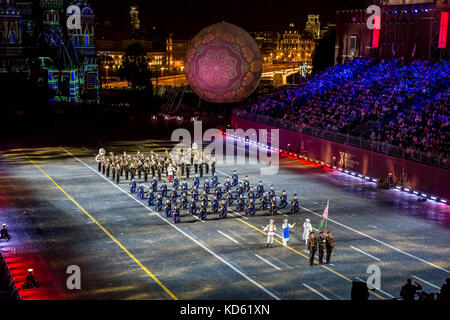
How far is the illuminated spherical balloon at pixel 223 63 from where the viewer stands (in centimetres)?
3516

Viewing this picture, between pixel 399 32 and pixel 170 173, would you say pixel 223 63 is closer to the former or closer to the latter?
pixel 170 173

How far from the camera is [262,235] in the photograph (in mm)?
24703

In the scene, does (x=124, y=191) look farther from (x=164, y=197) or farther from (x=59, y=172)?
(x=59, y=172)

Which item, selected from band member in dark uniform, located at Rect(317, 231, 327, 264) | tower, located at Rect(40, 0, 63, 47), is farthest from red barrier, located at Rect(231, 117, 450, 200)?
tower, located at Rect(40, 0, 63, 47)

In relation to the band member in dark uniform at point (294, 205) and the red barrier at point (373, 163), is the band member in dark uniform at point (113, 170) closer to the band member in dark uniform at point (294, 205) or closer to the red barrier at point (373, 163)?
the band member in dark uniform at point (294, 205)

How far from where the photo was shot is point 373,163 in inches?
1431

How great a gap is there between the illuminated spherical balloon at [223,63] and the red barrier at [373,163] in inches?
303

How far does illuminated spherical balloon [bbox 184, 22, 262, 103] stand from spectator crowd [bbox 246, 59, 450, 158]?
8.66 metres

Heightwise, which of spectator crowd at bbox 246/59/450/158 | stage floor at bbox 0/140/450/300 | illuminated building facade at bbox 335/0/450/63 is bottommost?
stage floor at bbox 0/140/450/300

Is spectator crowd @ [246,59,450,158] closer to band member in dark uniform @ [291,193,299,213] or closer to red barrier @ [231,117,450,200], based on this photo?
red barrier @ [231,117,450,200]

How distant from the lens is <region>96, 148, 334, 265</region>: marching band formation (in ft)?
Answer: 86.7

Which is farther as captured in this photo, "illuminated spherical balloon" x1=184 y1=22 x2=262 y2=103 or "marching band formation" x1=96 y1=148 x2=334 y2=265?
"illuminated spherical balloon" x1=184 y1=22 x2=262 y2=103

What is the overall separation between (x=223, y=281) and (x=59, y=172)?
2093cm
